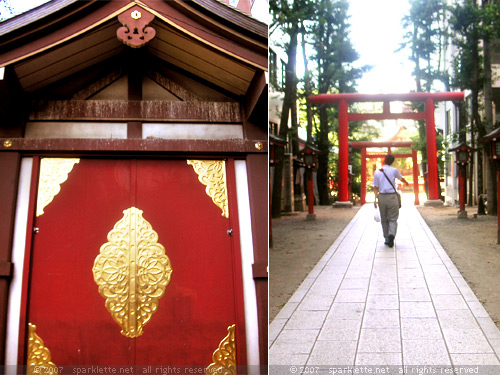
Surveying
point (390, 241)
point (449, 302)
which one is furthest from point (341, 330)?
point (390, 241)

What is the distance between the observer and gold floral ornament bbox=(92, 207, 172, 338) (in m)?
4.43

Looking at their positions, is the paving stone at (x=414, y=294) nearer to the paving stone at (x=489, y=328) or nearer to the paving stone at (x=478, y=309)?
the paving stone at (x=478, y=309)

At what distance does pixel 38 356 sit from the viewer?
4.31 meters

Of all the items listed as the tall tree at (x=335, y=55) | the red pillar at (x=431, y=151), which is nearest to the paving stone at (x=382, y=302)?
the tall tree at (x=335, y=55)

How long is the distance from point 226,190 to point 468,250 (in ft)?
15.6

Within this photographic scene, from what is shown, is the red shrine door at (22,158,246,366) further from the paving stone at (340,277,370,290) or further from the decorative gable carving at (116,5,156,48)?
the paving stone at (340,277,370,290)

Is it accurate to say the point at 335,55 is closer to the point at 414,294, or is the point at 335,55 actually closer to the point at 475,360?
the point at 414,294

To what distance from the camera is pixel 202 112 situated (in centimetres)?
485

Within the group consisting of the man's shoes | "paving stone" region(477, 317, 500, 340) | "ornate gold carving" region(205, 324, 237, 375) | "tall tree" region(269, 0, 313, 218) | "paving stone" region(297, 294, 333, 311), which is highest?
"tall tree" region(269, 0, 313, 218)

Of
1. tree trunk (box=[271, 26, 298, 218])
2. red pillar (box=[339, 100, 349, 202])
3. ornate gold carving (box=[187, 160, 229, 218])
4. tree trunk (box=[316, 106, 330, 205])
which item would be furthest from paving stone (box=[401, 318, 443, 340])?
tree trunk (box=[316, 106, 330, 205])

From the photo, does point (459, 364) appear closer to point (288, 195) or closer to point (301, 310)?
point (301, 310)

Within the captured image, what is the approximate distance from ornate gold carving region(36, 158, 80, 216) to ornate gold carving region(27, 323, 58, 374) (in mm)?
1027

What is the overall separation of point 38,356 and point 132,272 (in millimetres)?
1014

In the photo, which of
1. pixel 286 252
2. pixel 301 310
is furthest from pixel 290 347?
pixel 286 252
